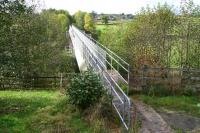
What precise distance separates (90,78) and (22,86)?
1324cm

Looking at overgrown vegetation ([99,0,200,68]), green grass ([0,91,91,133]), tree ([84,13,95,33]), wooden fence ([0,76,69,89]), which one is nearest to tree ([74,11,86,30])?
tree ([84,13,95,33])

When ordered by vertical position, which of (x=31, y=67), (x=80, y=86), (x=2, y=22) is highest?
(x=2, y=22)

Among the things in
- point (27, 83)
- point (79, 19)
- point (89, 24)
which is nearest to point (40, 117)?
point (27, 83)

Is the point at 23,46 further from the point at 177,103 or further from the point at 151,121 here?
the point at 151,121

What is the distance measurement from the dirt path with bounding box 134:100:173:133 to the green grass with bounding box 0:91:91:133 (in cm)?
162

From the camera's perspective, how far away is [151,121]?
12.2 meters

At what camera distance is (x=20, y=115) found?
1437 cm

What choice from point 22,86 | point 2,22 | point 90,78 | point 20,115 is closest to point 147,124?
point 90,78

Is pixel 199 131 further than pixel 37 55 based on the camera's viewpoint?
No

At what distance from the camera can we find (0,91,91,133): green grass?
12.2 meters

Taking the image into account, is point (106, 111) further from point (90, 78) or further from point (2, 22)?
point (2, 22)

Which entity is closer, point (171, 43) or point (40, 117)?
point (40, 117)

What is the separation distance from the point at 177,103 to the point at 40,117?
15.7 feet

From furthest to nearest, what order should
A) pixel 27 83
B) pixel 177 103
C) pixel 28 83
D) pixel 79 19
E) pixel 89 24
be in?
pixel 79 19 → pixel 89 24 → pixel 28 83 → pixel 27 83 → pixel 177 103
